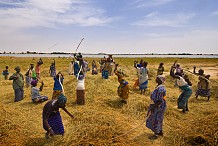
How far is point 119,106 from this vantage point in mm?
9242

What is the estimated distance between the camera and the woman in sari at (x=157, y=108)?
20.8 ft

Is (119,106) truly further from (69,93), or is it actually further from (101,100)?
(69,93)

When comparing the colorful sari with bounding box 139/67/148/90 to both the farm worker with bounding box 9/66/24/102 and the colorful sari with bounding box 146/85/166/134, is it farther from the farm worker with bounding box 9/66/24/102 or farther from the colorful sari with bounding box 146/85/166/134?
the farm worker with bounding box 9/66/24/102

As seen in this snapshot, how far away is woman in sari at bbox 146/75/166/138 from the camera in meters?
6.33

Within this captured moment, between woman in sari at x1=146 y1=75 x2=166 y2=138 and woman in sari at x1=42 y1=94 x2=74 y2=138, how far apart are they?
249 centimetres

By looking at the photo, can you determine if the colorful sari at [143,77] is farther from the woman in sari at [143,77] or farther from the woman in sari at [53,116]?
the woman in sari at [53,116]

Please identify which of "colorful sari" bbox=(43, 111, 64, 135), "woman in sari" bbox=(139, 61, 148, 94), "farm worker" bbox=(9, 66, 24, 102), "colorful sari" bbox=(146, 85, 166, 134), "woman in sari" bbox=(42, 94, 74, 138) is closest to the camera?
"woman in sari" bbox=(42, 94, 74, 138)

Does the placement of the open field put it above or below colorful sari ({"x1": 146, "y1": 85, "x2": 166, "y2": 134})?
below

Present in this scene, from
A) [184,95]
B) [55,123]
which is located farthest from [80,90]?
[184,95]

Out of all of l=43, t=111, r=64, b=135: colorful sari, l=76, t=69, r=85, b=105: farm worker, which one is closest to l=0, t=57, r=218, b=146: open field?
l=43, t=111, r=64, b=135: colorful sari

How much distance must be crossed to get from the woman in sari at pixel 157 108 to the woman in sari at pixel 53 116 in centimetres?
249

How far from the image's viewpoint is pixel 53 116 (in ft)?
19.9

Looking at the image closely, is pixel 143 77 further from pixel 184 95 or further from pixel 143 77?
pixel 184 95

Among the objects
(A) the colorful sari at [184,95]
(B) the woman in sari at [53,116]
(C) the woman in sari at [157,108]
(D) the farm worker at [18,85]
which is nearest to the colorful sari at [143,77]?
(A) the colorful sari at [184,95]
